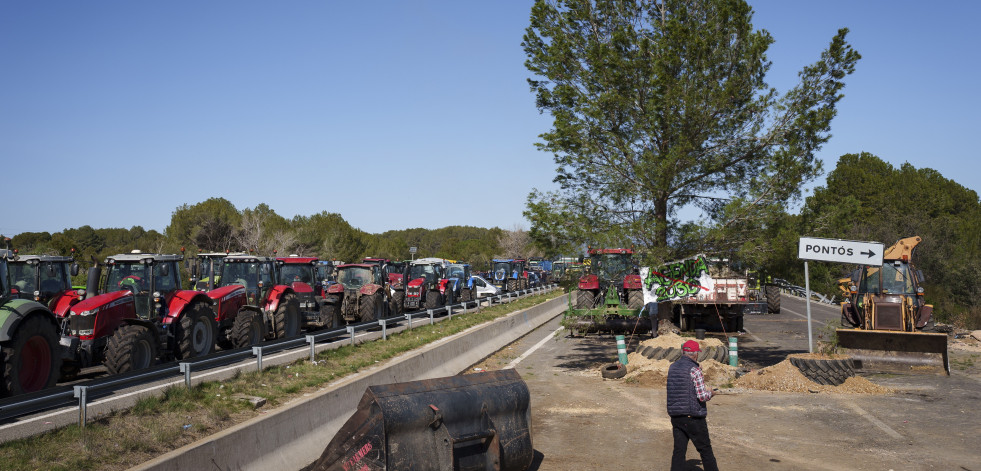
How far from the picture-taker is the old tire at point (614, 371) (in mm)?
15156

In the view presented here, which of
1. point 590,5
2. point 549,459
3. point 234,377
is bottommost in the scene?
point 549,459

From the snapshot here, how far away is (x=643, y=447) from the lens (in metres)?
9.55

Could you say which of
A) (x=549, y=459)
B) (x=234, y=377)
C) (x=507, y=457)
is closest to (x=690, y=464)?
(x=549, y=459)

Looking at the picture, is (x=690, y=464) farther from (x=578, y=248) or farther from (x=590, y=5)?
(x=590, y=5)

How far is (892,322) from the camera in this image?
17.0m

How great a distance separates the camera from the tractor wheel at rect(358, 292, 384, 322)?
23.9 meters

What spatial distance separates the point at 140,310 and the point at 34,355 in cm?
340

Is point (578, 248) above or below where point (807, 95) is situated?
below

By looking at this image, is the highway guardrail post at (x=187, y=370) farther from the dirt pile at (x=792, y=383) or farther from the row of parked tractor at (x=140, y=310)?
the dirt pile at (x=792, y=383)

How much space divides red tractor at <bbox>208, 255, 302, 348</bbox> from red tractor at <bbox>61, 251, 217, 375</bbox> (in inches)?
42.3

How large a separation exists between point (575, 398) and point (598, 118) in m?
5.59

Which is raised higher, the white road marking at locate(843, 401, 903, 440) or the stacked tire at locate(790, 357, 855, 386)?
the stacked tire at locate(790, 357, 855, 386)

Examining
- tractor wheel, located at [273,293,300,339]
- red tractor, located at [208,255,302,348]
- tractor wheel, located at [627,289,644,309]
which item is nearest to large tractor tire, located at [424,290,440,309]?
tractor wheel, located at [627,289,644,309]

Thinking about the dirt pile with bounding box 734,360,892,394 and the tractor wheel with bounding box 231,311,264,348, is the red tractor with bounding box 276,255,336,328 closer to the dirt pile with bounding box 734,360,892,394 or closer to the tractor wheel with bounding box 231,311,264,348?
the tractor wheel with bounding box 231,311,264,348
